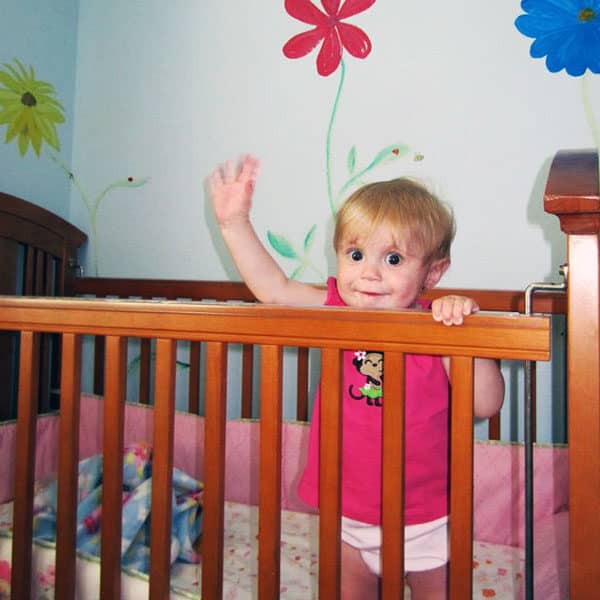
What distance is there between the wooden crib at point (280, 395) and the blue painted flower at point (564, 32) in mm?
800

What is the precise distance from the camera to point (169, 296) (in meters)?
1.48

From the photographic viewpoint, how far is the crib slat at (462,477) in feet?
1.92

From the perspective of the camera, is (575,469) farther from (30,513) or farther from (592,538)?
(30,513)

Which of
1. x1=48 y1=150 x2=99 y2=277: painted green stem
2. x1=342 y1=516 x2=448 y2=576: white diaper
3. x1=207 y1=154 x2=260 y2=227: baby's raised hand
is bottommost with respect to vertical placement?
x1=342 y1=516 x2=448 y2=576: white diaper

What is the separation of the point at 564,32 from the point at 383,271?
81 cm

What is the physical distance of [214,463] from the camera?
67cm

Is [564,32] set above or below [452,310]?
above

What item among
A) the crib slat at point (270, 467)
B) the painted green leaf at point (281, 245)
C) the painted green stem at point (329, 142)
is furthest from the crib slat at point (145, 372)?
the crib slat at point (270, 467)

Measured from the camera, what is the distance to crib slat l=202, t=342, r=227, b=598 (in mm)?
669

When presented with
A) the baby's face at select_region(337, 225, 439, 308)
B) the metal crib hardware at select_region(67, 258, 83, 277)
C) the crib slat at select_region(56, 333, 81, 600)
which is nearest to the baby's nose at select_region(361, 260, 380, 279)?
the baby's face at select_region(337, 225, 439, 308)

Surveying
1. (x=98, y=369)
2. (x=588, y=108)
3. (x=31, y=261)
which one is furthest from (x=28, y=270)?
(x=588, y=108)

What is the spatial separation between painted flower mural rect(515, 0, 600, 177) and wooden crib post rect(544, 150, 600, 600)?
0.83 meters

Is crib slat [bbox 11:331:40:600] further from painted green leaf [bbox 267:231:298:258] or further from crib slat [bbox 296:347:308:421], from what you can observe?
painted green leaf [bbox 267:231:298:258]

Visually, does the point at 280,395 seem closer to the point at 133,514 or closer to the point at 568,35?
the point at 133,514
